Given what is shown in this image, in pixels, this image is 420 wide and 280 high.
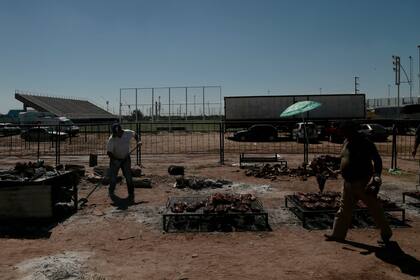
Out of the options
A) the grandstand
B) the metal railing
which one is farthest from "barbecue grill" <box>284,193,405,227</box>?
the grandstand

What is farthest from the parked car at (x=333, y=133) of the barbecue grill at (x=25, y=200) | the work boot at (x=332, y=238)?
the barbecue grill at (x=25, y=200)

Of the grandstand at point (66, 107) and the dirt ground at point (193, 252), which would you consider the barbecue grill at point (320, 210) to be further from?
the grandstand at point (66, 107)

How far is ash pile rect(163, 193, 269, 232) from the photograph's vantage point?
28.1ft

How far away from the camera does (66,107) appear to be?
269 feet

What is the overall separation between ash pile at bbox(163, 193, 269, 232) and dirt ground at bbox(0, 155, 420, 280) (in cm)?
28

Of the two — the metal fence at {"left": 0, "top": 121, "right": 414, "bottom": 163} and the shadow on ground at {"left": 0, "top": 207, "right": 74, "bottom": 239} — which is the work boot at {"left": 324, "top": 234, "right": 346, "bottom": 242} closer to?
the shadow on ground at {"left": 0, "top": 207, "right": 74, "bottom": 239}

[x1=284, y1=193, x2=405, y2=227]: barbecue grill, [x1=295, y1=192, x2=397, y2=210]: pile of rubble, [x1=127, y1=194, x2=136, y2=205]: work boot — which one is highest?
[x1=295, y1=192, x2=397, y2=210]: pile of rubble

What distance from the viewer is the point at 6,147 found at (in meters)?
30.6

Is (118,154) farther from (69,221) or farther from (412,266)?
(412,266)

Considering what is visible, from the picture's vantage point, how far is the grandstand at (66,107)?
73875mm

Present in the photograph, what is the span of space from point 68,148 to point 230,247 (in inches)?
914

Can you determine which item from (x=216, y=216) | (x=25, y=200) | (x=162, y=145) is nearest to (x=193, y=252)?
(x=216, y=216)

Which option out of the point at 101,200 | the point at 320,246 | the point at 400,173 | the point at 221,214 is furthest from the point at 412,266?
the point at 400,173

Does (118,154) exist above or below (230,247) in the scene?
above
